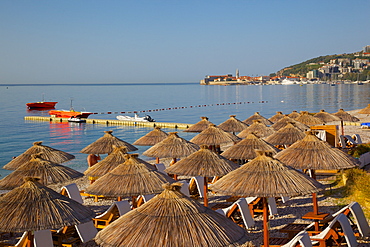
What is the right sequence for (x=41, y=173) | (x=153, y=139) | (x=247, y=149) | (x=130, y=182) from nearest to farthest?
(x=130, y=182), (x=41, y=173), (x=247, y=149), (x=153, y=139)

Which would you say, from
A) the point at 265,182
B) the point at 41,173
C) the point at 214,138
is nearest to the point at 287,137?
the point at 214,138

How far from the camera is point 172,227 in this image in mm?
4867

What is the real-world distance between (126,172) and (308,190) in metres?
3.45

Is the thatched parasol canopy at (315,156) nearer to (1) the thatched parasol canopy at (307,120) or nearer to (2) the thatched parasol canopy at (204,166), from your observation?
(2) the thatched parasol canopy at (204,166)

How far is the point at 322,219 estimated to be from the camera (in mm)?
7836

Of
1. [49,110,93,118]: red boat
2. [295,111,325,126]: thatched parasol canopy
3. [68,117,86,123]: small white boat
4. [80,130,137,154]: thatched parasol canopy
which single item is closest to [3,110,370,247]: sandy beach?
[80,130,137,154]: thatched parasol canopy

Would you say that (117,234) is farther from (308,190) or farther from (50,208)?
(308,190)

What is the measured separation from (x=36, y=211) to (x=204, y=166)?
167 inches

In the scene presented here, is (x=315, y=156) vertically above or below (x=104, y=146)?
above

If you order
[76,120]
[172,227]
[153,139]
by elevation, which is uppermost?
[172,227]

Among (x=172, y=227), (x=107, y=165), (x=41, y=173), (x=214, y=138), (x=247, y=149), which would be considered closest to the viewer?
(x=172, y=227)

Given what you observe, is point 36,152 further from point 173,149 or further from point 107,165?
point 173,149

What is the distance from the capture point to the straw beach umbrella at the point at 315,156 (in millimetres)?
9285

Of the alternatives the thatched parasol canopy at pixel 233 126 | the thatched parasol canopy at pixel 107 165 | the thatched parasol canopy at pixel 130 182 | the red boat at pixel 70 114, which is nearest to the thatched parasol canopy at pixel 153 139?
the thatched parasol canopy at pixel 233 126
